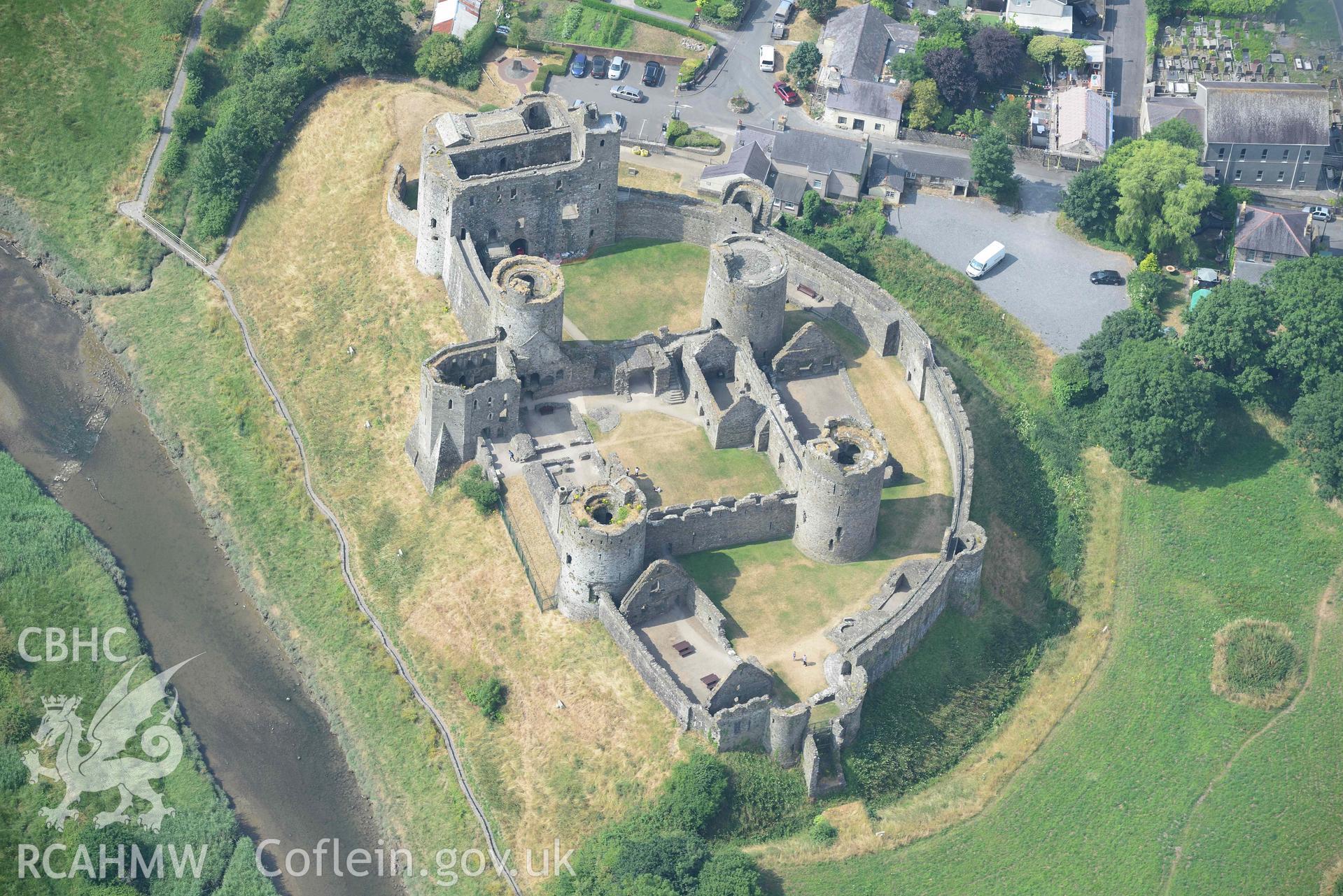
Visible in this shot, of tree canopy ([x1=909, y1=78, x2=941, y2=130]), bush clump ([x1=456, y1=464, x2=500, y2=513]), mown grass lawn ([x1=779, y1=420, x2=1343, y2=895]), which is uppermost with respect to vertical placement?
tree canopy ([x1=909, y1=78, x2=941, y2=130])

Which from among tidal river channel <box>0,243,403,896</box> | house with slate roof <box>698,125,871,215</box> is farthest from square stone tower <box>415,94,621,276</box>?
tidal river channel <box>0,243,403,896</box>

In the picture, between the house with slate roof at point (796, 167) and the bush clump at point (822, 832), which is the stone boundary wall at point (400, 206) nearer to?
the house with slate roof at point (796, 167)

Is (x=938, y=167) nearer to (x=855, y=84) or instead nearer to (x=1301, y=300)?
(x=855, y=84)

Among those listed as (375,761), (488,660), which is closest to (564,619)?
(488,660)

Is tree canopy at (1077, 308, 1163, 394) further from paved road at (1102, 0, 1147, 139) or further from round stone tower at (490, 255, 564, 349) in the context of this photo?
round stone tower at (490, 255, 564, 349)

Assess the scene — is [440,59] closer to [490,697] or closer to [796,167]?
[796,167]

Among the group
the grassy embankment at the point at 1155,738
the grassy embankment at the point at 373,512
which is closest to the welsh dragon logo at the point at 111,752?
the grassy embankment at the point at 373,512
